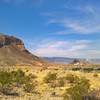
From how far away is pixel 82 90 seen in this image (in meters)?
23.0

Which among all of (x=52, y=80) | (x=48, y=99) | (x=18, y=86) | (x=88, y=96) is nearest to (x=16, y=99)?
(x=48, y=99)

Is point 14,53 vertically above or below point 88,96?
above

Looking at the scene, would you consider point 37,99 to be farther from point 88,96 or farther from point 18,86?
point 18,86

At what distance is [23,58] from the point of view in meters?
186

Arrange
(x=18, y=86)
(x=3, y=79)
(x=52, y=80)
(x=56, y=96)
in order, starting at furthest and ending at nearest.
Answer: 1. (x=52, y=80)
2. (x=18, y=86)
3. (x=3, y=79)
4. (x=56, y=96)

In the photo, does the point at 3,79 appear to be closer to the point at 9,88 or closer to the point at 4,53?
the point at 9,88

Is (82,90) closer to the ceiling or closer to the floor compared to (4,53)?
closer to the floor

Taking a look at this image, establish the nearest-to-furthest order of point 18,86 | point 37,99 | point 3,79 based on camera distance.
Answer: point 37,99 → point 3,79 → point 18,86

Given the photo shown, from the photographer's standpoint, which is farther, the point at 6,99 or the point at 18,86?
the point at 18,86

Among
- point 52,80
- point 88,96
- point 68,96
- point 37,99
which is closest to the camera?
point 88,96

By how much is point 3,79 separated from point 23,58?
157310mm

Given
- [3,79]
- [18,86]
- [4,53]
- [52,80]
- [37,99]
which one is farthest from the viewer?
[4,53]

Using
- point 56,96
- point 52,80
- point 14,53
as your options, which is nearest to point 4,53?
point 14,53

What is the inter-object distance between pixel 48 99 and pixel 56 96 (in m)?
1.92
